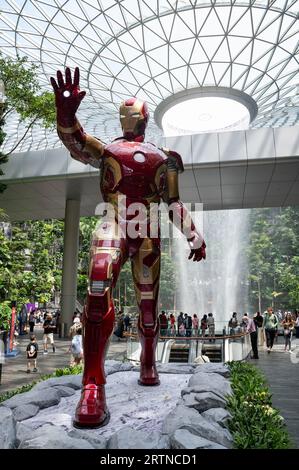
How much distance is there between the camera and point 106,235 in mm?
4102

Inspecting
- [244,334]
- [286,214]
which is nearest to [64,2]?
[244,334]

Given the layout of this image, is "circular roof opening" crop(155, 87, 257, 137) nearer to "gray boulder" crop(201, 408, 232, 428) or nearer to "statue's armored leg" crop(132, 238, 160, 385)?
"statue's armored leg" crop(132, 238, 160, 385)

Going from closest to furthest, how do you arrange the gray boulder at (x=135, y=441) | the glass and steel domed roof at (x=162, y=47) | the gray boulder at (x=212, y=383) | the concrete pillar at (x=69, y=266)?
the gray boulder at (x=135, y=441) < the gray boulder at (x=212, y=383) < the glass and steel domed roof at (x=162, y=47) < the concrete pillar at (x=69, y=266)

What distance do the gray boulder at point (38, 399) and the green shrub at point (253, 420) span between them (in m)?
1.86

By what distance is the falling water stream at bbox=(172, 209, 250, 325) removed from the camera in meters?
32.7


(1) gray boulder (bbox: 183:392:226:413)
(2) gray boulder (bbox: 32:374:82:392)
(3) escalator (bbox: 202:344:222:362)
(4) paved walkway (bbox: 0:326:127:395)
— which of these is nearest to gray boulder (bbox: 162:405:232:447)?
(1) gray boulder (bbox: 183:392:226:413)

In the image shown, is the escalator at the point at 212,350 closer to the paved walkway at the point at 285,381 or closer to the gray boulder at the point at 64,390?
the paved walkway at the point at 285,381

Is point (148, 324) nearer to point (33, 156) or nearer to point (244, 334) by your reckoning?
point (244, 334)

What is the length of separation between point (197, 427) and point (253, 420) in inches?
28.2

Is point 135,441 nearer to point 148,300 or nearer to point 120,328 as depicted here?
point 148,300

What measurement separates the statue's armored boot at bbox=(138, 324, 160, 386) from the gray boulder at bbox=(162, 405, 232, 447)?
1.39 meters

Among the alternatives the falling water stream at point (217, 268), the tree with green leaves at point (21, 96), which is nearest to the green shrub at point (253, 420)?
the tree with green leaves at point (21, 96)

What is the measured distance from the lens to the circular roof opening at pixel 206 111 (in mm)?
23000

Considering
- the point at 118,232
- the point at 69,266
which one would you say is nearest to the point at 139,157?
the point at 118,232
